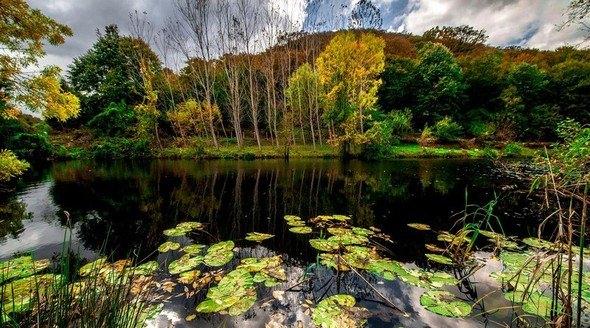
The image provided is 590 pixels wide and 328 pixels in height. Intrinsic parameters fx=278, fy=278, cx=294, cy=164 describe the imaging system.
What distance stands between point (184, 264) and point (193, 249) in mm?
656

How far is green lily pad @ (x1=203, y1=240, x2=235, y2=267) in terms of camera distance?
15.2 ft

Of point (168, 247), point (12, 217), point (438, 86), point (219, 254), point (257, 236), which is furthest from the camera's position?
point (438, 86)

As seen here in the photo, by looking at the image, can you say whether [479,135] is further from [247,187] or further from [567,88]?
[247,187]

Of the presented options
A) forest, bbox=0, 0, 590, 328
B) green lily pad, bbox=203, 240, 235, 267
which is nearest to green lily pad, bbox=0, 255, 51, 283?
forest, bbox=0, 0, 590, 328

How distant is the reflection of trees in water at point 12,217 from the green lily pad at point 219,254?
4.92 metres

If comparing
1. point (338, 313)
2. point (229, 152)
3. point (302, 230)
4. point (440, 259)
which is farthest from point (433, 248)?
point (229, 152)

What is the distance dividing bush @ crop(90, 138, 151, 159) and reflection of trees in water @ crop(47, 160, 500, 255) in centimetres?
1040

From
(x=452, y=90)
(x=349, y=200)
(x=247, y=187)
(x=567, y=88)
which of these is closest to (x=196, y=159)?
(x=247, y=187)

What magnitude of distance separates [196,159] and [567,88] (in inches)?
1740

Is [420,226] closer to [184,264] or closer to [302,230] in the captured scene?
[302,230]

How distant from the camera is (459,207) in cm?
852

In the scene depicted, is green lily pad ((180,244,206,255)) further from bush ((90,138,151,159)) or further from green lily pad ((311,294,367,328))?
bush ((90,138,151,159))

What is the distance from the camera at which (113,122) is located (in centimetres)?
2752

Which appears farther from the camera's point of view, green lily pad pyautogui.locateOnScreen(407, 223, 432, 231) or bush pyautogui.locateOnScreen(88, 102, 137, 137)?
bush pyautogui.locateOnScreen(88, 102, 137, 137)
